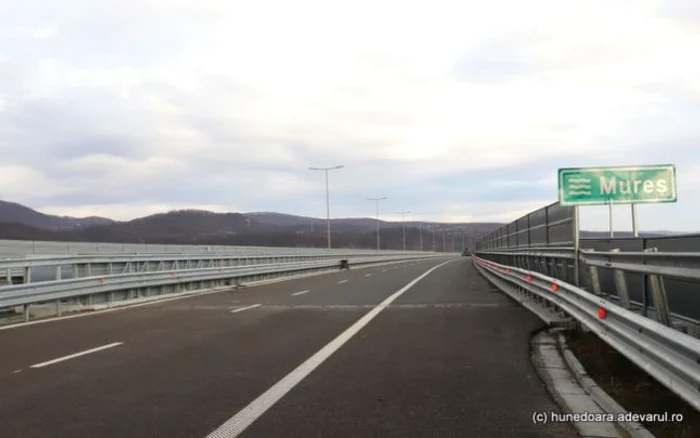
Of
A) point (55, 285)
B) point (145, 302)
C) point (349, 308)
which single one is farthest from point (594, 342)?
point (145, 302)

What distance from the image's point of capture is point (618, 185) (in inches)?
513

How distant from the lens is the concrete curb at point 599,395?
17.2 feet

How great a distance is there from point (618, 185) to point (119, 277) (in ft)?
42.4

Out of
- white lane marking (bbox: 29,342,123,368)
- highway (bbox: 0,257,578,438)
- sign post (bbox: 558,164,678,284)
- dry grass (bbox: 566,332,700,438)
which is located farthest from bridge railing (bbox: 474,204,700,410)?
white lane marking (bbox: 29,342,123,368)

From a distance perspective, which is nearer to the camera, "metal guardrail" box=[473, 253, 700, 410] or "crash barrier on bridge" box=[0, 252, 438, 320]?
"metal guardrail" box=[473, 253, 700, 410]

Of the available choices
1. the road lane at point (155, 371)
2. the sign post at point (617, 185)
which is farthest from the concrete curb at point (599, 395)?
the sign post at point (617, 185)

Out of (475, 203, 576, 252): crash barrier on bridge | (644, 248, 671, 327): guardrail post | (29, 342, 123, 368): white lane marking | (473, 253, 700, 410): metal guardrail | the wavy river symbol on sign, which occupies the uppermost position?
the wavy river symbol on sign

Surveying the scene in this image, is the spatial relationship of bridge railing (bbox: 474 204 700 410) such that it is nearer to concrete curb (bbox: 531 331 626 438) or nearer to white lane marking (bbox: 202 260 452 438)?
concrete curb (bbox: 531 331 626 438)

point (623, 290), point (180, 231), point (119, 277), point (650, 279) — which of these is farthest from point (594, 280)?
point (180, 231)

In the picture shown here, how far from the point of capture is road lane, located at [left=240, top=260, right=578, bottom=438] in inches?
225

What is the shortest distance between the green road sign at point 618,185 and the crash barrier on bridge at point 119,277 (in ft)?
37.5

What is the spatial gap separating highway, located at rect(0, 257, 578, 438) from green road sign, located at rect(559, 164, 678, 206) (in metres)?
2.69

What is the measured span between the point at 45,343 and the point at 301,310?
256 inches

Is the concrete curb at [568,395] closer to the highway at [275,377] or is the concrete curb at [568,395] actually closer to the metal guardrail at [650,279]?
the highway at [275,377]
